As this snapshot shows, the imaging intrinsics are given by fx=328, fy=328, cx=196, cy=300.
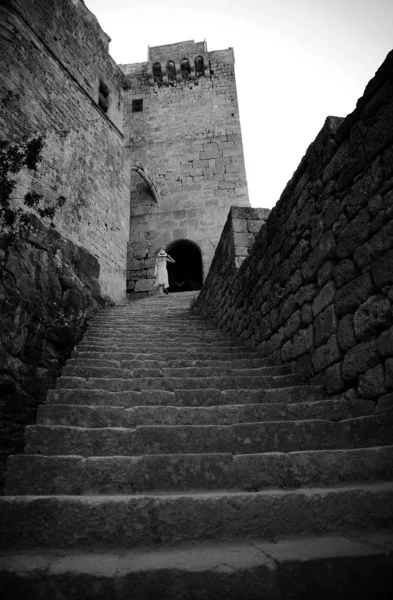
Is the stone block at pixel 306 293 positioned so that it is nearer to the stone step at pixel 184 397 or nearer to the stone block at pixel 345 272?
the stone block at pixel 345 272

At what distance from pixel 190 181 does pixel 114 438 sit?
12691mm

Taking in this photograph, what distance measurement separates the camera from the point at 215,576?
1.23m

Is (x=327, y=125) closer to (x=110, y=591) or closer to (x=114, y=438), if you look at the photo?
(x=114, y=438)

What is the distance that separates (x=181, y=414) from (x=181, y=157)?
43.8 feet

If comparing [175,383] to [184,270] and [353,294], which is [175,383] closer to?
[353,294]

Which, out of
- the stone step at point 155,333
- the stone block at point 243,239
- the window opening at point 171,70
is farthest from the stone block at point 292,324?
the window opening at point 171,70

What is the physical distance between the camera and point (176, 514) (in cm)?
154

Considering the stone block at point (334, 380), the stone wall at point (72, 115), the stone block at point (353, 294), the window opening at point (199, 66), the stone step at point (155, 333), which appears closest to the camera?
the stone block at point (353, 294)

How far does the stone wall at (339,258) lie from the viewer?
2.08 metres

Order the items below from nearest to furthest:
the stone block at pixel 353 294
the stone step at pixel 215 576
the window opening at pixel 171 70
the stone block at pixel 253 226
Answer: the stone step at pixel 215 576
the stone block at pixel 353 294
the stone block at pixel 253 226
the window opening at pixel 171 70

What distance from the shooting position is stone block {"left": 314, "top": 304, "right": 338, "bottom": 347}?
8.35ft

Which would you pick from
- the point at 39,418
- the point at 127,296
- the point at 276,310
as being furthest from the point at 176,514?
the point at 127,296

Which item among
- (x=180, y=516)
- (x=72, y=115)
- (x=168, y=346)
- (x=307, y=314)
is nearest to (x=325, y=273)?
(x=307, y=314)

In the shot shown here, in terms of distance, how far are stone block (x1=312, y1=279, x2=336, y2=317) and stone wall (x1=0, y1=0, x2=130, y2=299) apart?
7197mm
